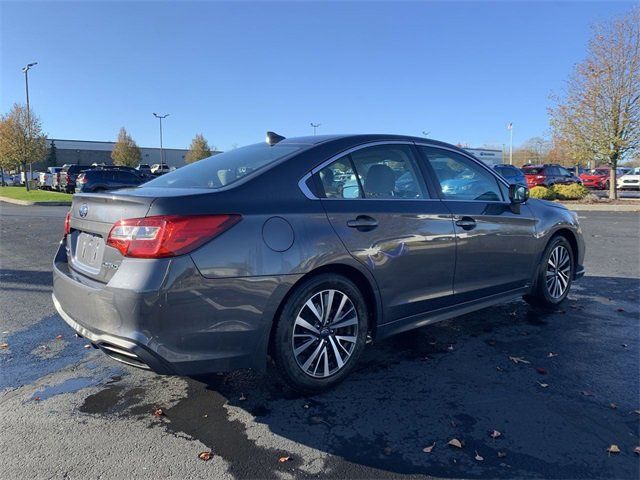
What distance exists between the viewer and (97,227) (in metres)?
3.08

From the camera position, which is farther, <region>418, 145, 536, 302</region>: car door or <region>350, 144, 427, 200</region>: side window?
<region>418, 145, 536, 302</region>: car door

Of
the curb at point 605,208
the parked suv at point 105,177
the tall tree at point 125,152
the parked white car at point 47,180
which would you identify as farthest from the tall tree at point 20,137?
the curb at point 605,208

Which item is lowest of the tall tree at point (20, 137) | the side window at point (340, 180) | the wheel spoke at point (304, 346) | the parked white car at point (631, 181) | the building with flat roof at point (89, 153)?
the wheel spoke at point (304, 346)

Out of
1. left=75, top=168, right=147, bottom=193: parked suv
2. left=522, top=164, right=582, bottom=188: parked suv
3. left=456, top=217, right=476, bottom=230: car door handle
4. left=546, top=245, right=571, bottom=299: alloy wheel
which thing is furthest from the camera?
left=522, top=164, right=582, bottom=188: parked suv

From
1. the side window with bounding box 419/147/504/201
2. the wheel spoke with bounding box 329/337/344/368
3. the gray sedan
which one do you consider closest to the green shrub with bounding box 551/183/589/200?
the side window with bounding box 419/147/504/201

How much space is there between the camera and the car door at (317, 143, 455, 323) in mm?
3396

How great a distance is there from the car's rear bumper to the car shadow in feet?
1.41

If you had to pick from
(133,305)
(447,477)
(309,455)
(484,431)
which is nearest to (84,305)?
(133,305)

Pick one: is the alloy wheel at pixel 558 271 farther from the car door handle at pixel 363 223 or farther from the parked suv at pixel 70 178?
the parked suv at pixel 70 178

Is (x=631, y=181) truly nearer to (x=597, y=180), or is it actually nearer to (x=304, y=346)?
(x=597, y=180)

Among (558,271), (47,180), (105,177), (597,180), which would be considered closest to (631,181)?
(597,180)

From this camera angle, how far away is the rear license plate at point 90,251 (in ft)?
9.86

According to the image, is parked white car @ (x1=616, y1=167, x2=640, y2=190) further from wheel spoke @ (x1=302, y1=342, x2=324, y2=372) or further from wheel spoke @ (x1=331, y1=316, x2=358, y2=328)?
wheel spoke @ (x1=302, y1=342, x2=324, y2=372)

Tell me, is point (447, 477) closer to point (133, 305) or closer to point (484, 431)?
point (484, 431)
